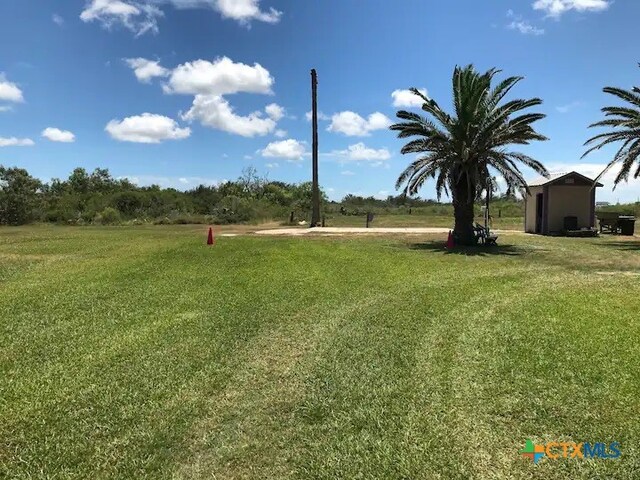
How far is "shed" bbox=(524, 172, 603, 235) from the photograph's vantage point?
2361cm

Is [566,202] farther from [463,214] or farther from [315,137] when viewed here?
[315,137]

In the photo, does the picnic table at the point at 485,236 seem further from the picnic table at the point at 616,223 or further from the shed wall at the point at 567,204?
the picnic table at the point at 616,223

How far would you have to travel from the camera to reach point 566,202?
23.8m

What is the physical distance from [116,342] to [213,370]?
161 centimetres

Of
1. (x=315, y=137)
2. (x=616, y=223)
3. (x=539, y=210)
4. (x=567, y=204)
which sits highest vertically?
(x=315, y=137)

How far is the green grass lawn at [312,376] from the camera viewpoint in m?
3.47

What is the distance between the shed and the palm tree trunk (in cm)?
759

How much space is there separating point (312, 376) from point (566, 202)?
2240 centimetres

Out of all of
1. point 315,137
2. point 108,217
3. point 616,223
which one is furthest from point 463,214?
point 108,217

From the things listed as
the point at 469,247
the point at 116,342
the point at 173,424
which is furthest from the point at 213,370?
the point at 469,247

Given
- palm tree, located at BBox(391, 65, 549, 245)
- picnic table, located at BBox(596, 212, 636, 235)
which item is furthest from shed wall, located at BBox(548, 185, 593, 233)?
palm tree, located at BBox(391, 65, 549, 245)

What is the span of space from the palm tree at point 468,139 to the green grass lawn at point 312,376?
741cm

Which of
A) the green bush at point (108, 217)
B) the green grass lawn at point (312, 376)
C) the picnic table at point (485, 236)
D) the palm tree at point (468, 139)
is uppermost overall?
the palm tree at point (468, 139)

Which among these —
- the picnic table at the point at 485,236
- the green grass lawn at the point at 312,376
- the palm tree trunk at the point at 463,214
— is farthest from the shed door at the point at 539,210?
the green grass lawn at the point at 312,376
